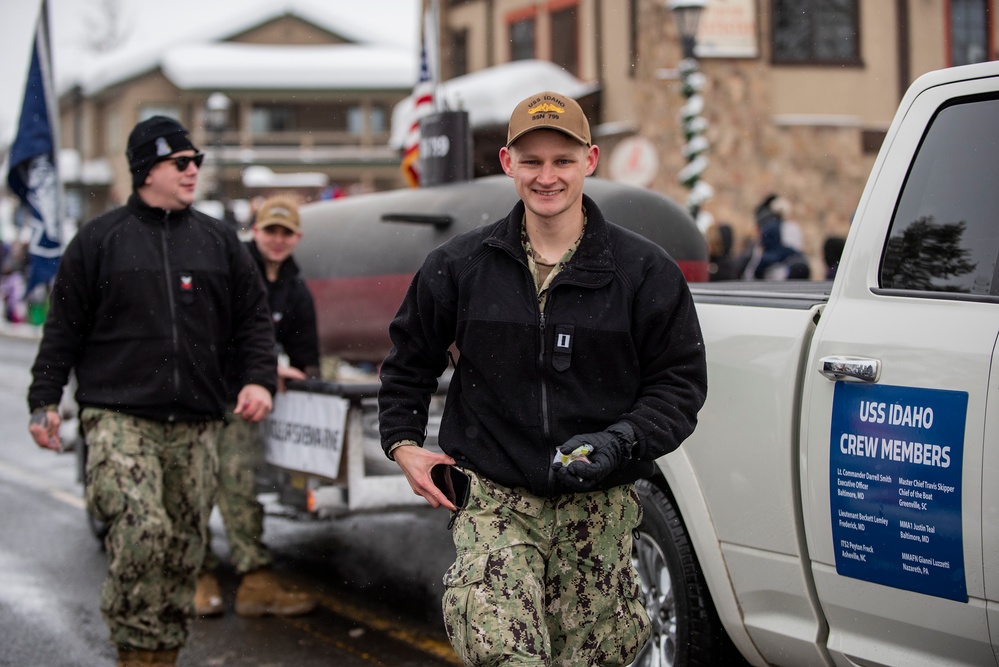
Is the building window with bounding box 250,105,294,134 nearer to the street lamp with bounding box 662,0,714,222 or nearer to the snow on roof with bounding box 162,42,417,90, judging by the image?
the snow on roof with bounding box 162,42,417,90

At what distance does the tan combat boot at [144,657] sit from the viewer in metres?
4.60

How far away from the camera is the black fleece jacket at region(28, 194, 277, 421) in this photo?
4680 mm

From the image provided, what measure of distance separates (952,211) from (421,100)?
7138 mm

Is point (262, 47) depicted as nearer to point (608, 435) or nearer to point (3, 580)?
point (3, 580)

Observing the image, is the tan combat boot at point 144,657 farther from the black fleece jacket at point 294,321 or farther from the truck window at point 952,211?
the truck window at point 952,211

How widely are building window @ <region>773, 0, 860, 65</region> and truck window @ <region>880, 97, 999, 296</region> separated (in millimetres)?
17689

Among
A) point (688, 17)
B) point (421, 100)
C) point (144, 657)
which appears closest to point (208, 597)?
point (144, 657)

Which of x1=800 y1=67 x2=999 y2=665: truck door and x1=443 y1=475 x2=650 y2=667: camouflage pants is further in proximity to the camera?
x1=443 y1=475 x2=650 y2=667: camouflage pants

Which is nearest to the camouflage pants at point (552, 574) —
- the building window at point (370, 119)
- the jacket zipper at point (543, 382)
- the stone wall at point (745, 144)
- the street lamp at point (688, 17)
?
the jacket zipper at point (543, 382)

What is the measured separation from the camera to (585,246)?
325cm

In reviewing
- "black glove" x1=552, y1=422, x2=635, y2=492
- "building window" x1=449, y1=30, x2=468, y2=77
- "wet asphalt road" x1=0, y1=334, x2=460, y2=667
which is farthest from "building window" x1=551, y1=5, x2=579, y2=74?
"black glove" x1=552, y1=422, x2=635, y2=492

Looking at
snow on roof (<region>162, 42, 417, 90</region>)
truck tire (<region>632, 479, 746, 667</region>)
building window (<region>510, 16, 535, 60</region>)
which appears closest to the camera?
truck tire (<region>632, 479, 746, 667</region>)

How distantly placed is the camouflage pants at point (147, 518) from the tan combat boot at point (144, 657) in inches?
1.4

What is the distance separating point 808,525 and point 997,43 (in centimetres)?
2045
